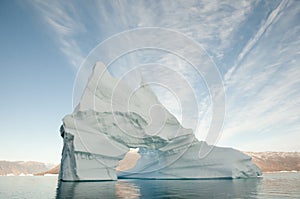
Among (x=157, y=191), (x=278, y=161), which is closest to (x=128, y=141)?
(x=157, y=191)

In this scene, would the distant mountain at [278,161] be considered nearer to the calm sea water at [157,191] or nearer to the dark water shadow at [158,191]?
the calm sea water at [157,191]

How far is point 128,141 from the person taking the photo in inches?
1159

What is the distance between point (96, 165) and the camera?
84.3 feet

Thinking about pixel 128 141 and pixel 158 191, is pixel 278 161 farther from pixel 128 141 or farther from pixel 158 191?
pixel 158 191

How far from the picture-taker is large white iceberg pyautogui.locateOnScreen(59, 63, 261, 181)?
25.7 m

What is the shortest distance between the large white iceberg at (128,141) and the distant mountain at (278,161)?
133205 mm

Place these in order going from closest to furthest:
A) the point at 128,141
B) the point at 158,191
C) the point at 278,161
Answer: the point at 158,191, the point at 128,141, the point at 278,161

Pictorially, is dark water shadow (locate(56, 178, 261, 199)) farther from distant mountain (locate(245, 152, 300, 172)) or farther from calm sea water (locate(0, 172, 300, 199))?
distant mountain (locate(245, 152, 300, 172))

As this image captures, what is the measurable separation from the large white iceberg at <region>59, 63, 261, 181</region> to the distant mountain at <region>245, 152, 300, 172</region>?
133205 mm

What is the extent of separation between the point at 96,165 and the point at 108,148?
211cm

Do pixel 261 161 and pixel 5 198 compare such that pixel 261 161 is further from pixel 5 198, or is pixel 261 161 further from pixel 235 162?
pixel 5 198

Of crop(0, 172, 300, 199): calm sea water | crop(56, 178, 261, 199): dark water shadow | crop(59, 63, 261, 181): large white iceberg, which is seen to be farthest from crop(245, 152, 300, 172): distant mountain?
crop(56, 178, 261, 199): dark water shadow

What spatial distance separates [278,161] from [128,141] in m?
169

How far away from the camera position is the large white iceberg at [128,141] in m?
25.7
